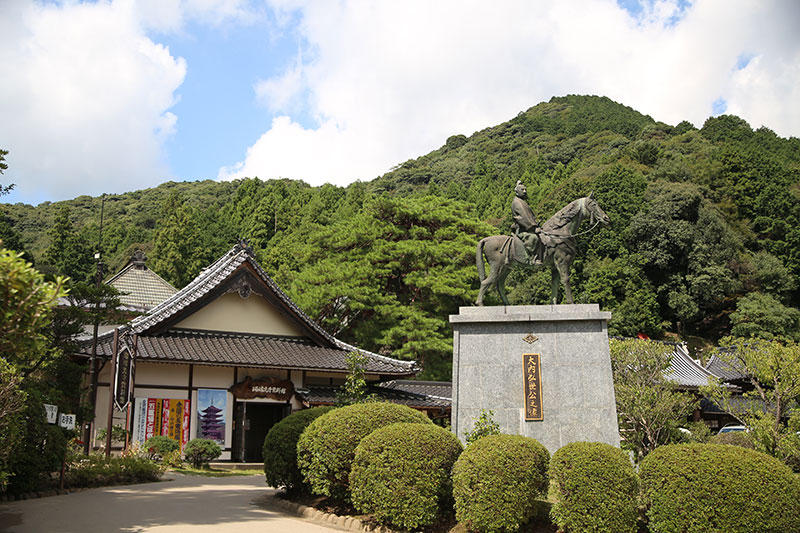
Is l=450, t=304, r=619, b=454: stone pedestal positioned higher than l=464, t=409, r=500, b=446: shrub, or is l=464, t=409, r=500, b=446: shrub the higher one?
l=450, t=304, r=619, b=454: stone pedestal

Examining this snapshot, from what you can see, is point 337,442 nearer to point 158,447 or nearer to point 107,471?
point 107,471

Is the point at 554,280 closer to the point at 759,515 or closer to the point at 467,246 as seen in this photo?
the point at 759,515

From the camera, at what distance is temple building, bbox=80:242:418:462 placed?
18891 millimetres

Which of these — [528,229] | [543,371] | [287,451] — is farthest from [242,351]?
[543,371]

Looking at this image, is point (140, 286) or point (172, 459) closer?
point (172, 459)

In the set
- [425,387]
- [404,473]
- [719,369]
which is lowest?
[404,473]

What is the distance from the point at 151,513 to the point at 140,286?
27.4 meters

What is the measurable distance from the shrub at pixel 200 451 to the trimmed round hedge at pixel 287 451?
7.48 m

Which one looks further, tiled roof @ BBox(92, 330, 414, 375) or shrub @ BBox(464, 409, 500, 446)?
tiled roof @ BBox(92, 330, 414, 375)

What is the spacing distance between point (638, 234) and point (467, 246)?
23.3m

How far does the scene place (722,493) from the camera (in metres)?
7.00

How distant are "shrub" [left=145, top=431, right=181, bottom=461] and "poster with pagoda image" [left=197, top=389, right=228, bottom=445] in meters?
1.97

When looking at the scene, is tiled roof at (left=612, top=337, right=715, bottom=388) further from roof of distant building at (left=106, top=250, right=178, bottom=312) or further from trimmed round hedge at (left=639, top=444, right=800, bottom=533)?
roof of distant building at (left=106, top=250, right=178, bottom=312)

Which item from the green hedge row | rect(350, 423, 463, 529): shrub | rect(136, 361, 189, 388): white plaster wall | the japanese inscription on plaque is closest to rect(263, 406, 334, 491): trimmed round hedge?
the green hedge row
